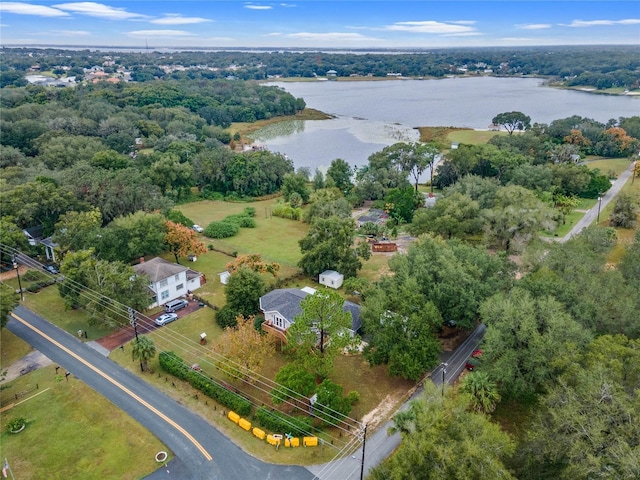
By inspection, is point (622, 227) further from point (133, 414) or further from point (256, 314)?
point (133, 414)

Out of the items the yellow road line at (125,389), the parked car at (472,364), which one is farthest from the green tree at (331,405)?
the parked car at (472,364)

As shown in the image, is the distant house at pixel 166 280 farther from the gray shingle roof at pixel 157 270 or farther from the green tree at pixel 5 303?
the green tree at pixel 5 303

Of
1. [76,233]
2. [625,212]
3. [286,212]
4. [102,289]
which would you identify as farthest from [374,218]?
[102,289]

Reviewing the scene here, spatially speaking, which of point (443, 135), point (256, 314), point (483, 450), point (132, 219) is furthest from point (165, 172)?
point (443, 135)

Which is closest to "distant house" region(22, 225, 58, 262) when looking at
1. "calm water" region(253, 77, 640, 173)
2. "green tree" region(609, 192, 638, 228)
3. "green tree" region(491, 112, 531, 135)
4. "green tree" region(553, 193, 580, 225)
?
"calm water" region(253, 77, 640, 173)

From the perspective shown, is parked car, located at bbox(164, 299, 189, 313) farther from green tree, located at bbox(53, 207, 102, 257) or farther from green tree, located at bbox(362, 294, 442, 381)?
green tree, located at bbox(362, 294, 442, 381)
